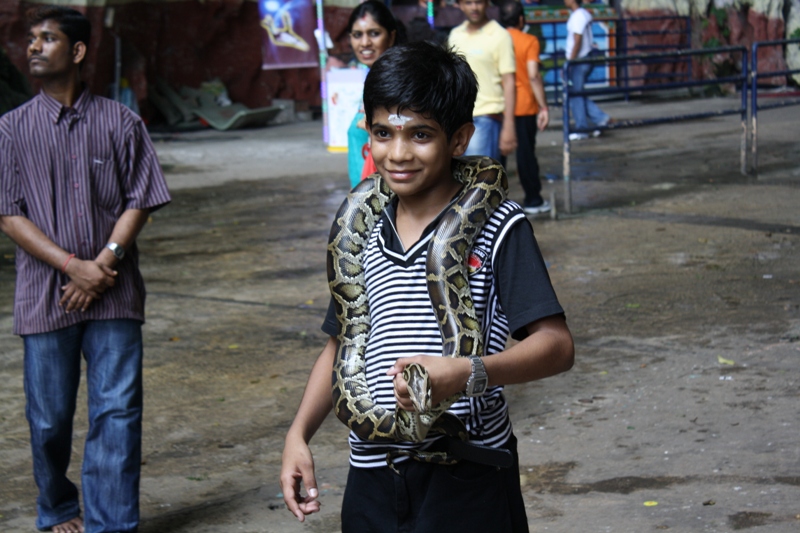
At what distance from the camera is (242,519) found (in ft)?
14.3

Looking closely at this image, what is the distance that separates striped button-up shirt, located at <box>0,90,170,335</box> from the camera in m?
4.13

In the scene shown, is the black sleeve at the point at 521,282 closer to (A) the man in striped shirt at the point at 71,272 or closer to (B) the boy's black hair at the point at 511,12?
(A) the man in striped shirt at the point at 71,272

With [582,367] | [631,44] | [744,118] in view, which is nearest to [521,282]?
[582,367]

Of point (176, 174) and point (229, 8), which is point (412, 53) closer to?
point (176, 174)

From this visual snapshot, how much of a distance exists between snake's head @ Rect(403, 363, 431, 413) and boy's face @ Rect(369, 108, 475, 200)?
1.68ft

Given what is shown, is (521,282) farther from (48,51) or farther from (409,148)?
(48,51)

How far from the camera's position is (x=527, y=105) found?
10359 mm

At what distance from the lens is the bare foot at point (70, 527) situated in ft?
14.0

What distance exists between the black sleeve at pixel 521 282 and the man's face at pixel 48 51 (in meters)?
2.47

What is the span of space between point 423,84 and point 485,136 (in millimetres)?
6218

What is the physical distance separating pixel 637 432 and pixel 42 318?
2730mm

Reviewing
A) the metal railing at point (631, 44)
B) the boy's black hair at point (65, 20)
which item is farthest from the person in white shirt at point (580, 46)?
the boy's black hair at point (65, 20)

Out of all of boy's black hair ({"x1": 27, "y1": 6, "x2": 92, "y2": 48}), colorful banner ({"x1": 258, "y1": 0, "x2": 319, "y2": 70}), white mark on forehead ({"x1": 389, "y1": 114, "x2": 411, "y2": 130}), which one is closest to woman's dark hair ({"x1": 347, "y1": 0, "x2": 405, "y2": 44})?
boy's black hair ({"x1": 27, "y1": 6, "x2": 92, "y2": 48})

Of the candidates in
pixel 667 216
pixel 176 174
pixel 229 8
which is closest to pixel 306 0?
pixel 229 8
